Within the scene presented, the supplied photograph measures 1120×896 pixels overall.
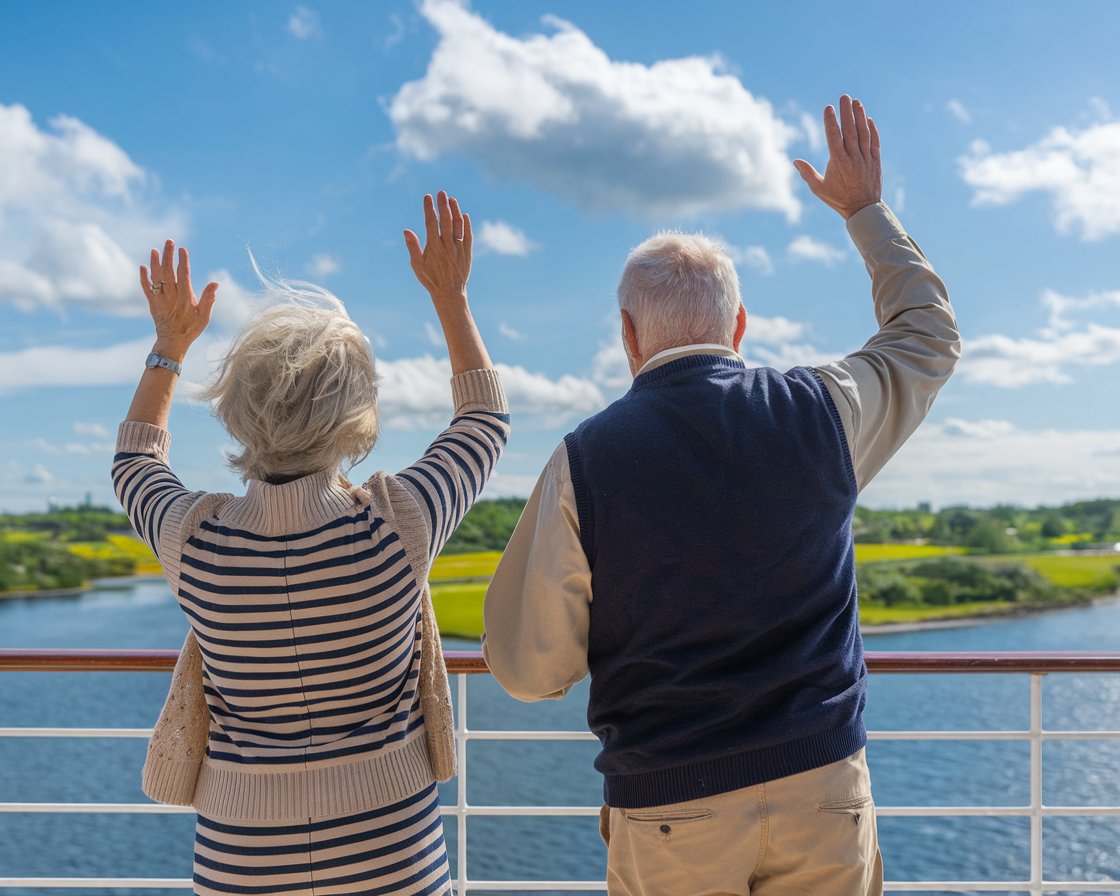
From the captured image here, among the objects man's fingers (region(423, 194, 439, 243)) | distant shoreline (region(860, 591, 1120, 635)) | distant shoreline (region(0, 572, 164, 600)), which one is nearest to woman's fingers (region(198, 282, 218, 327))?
man's fingers (region(423, 194, 439, 243))

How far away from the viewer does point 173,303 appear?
1.41 meters

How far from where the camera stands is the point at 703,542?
3.53 ft

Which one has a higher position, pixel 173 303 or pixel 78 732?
pixel 173 303

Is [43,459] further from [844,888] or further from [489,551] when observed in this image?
[844,888]

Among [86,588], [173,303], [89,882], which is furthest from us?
[86,588]

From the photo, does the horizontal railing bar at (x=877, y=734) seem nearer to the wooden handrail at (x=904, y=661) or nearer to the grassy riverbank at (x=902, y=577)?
the wooden handrail at (x=904, y=661)

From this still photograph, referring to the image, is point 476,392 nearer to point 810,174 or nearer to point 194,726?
point 194,726

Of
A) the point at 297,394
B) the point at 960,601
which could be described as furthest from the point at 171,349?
the point at 960,601

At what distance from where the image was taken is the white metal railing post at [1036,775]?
1.89 m

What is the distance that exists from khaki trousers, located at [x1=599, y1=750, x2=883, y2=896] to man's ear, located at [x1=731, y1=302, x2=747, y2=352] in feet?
1.69

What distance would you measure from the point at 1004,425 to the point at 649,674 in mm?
49632

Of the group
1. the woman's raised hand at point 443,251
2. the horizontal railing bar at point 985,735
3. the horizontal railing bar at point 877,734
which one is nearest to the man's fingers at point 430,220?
the woman's raised hand at point 443,251

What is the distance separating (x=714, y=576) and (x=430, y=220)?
0.64 metres

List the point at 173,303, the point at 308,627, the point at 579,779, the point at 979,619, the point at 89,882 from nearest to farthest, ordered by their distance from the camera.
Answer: the point at 308,627 < the point at 173,303 < the point at 89,882 < the point at 579,779 < the point at 979,619
